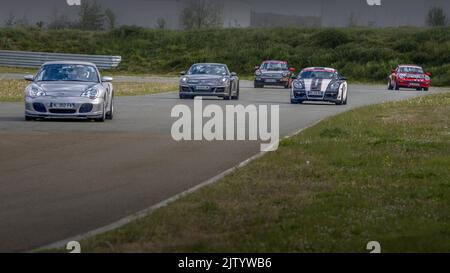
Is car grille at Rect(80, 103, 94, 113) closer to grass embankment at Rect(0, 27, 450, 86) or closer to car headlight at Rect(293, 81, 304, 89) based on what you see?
car headlight at Rect(293, 81, 304, 89)

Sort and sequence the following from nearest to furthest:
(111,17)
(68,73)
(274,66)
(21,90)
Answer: (68,73), (21,90), (274,66), (111,17)

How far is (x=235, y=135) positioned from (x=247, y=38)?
63.0 meters

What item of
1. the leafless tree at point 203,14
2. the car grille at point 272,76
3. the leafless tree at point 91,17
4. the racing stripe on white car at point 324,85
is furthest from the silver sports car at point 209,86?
the leafless tree at point 91,17

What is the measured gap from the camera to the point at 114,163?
14.4 m

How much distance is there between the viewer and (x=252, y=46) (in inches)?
3152

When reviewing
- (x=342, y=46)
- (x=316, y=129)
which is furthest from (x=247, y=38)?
(x=316, y=129)

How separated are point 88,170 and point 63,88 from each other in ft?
30.4

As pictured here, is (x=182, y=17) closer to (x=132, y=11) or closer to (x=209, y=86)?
(x=132, y=11)

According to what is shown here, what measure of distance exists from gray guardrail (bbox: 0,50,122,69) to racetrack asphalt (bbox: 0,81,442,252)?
135ft

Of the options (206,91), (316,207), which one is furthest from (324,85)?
(316,207)

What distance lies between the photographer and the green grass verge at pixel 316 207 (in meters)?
8.37

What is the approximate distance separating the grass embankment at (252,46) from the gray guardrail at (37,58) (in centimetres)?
467

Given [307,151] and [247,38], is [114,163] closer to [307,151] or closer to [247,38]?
[307,151]

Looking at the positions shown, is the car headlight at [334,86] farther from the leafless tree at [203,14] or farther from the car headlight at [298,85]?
the leafless tree at [203,14]
